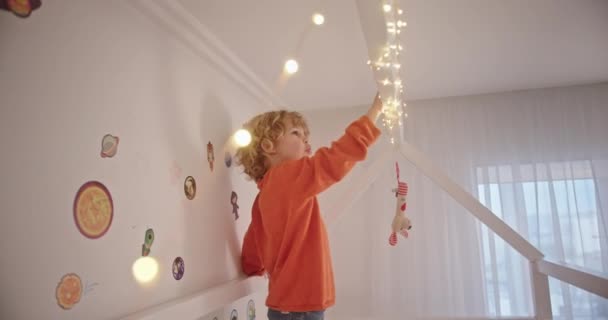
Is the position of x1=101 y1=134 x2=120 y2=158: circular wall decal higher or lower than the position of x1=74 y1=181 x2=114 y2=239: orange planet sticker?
higher

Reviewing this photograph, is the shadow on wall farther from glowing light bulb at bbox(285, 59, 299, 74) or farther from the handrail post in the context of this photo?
the handrail post

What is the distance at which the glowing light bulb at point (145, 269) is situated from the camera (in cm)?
89

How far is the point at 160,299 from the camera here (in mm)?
953

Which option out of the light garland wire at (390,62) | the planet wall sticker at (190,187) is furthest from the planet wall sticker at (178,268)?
the light garland wire at (390,62)

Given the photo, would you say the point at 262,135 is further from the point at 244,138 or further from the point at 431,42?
the point at 431,42

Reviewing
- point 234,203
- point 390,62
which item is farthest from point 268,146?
point 390,62

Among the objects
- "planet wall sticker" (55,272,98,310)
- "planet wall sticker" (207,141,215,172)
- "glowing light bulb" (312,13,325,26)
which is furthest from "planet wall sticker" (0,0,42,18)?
"glowing light bulb" (312,13,325,26)

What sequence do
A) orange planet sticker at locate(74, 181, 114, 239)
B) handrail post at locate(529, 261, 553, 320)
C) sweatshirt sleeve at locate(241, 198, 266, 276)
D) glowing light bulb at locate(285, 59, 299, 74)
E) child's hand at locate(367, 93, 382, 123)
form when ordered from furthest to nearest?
glowing light bulb at locate(285, 59, 299, 74) < handrail post at locate(529, 261, 553, 320) < sweatshirt sleeve at locate(241, 198, 266, 276) < child's hand at locate(367, 93, 382, 123) < orange planet sticker at locate(74, 181, 114, 239)

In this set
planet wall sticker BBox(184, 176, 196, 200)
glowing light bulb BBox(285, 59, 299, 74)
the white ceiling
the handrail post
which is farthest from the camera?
glowing light bulb BBox(285, 59, 299, 74)

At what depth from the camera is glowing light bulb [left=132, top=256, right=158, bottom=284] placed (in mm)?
889

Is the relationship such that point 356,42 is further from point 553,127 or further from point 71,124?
point 553,127

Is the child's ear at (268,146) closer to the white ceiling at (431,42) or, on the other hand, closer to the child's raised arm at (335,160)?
the child's raised arm at (335,160)

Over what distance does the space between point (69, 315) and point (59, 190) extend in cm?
23

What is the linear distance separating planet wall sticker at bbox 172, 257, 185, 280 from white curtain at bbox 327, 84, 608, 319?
1351mm
